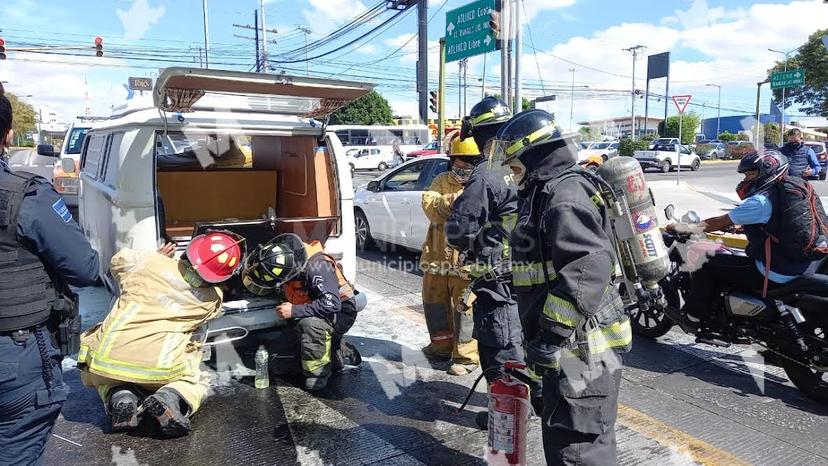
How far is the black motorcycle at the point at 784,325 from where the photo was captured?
3.69 m

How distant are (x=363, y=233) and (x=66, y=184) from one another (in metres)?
5.23

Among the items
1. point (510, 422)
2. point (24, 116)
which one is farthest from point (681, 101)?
point (24, 116)

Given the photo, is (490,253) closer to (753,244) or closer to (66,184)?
(753,244)

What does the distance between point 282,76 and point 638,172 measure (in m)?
2.29

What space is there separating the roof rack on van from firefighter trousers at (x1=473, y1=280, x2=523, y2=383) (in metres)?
1.65

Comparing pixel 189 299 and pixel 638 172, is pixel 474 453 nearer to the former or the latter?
pixel 638 172

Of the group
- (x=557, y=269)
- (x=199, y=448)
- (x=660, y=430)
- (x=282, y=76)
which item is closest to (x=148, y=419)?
(x=199, y=448)

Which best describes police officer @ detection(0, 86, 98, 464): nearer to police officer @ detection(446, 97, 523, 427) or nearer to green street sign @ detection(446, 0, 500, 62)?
police officer @ detection(446, 97, 523, 427)

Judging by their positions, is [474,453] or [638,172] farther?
[474,453]

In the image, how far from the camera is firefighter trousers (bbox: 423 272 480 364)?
420 cm

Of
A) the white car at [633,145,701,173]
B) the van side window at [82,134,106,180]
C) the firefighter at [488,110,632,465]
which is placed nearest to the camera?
the firefighter at [488,110,632,465]

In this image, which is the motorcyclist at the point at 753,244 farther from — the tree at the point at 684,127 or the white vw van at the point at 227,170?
the tree at the point at 684,127

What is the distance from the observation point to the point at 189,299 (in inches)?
142

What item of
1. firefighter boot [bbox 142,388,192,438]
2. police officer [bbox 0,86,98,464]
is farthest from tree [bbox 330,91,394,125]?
police officer [bbox 0,86,98,464]
